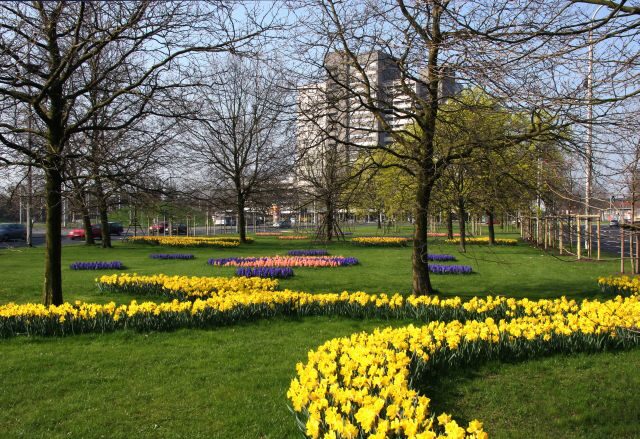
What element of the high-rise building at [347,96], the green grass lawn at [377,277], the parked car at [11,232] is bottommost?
the green grass lawn at [377,277]

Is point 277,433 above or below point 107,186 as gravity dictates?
below

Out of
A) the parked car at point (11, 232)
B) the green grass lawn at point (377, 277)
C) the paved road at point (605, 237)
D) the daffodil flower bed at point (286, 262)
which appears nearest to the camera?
the paved road at point (605, 237)

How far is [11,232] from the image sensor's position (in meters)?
35.4

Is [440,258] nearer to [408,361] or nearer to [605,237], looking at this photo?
[605,237]

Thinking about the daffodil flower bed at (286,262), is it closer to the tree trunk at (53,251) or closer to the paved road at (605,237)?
the paved road at (605,237)

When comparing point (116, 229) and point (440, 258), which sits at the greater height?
point (116, 229)

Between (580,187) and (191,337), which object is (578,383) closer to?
(580,187)

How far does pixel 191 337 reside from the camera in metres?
7.22

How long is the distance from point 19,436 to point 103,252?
64.1 ft

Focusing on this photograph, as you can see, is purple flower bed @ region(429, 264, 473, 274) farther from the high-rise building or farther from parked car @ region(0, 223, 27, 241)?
parked car @ region(0, 223, 27, 241)

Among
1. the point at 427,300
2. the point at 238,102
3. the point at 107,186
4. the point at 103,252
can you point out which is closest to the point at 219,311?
the point at 107,186

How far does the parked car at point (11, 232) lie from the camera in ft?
114

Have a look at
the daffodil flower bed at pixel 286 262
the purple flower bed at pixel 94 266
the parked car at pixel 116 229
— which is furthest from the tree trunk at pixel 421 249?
the parked car at pixel 116 229

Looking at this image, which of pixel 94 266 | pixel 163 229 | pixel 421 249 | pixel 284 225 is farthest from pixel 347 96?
pixel 284 225
